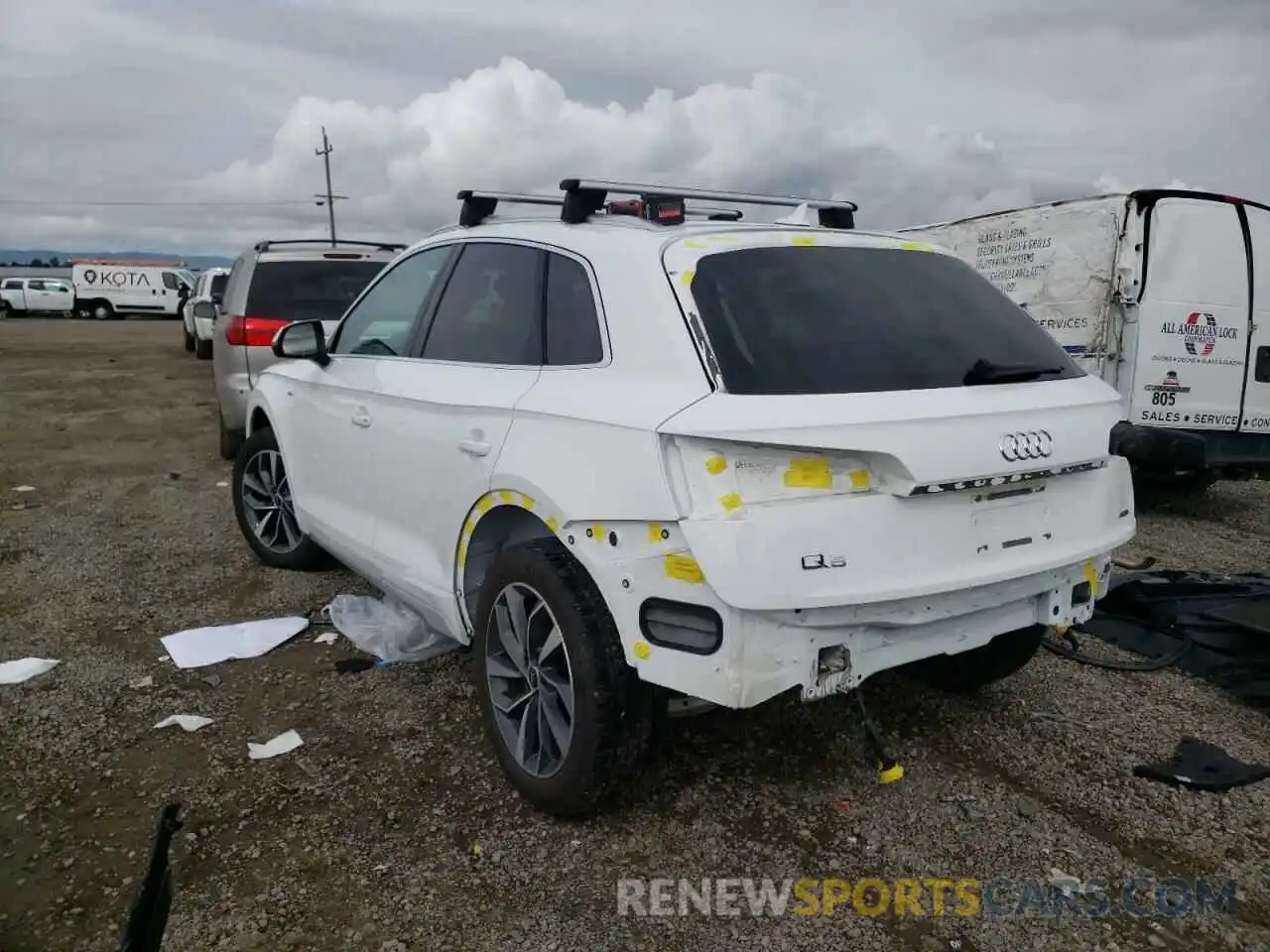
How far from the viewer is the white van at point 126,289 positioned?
38719 mm

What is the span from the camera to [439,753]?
337 centimetres

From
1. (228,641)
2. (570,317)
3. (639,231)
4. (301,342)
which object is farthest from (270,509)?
(639,231)

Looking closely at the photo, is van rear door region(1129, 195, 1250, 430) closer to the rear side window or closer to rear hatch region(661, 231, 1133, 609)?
rear hatch region(661, 231, 1133, 609)

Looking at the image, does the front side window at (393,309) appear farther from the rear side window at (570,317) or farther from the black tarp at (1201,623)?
the black tarp at (1201,623)

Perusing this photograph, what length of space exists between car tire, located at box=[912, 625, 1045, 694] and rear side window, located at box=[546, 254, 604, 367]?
1734 mm

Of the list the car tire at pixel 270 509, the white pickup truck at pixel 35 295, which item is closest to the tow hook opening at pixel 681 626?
the car tire at pixel 270 509

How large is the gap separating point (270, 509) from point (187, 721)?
1836 millimetres

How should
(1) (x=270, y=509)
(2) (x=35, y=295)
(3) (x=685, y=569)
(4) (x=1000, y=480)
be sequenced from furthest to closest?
(2) (x=35, y=295)
(1) (x=270, y=509)
(4) (x=1000, y=480)
(3) (x=685, y=569)

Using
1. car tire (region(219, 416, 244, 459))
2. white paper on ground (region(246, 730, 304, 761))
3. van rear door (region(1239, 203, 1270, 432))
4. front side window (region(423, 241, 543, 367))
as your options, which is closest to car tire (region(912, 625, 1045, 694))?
front side window (region(423, 241, 543, 367))

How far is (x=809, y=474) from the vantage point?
2.45 metres

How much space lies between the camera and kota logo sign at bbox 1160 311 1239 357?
6945 millimetres

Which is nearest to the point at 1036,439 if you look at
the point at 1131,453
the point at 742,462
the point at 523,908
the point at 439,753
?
the point at 1131,453

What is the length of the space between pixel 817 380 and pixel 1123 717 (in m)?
2.10

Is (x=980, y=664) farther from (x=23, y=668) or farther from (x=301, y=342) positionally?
(x=23, y=668)
